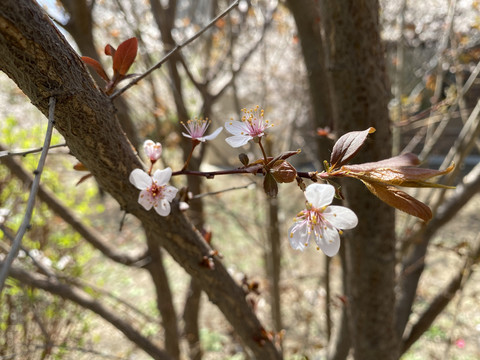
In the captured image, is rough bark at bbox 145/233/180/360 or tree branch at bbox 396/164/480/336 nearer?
tree branch at bbox 396/164/480/336

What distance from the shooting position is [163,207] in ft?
1.71

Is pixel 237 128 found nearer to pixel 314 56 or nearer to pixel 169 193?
pixel 169 193

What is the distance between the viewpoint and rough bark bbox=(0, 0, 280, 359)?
1.26ft

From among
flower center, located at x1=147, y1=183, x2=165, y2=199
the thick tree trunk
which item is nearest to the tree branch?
the thick tree trunk

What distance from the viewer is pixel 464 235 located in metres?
3.83

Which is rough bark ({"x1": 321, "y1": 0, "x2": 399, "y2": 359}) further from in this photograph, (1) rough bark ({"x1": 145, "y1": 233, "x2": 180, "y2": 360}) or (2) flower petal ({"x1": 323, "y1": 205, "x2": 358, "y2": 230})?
(1) rough bark ({"x1": 145, "y1": 233, "x2": 180, "y2": 360})

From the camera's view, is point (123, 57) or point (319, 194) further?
point (123, 57)

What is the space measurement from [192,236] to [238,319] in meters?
0.24

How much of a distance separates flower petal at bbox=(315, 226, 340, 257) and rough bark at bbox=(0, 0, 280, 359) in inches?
10.4

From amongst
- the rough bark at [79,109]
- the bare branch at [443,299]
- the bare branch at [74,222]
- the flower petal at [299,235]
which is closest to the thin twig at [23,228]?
the rough bark at [79,109]

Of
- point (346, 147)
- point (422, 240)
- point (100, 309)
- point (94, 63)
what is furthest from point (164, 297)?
point (346, 147)

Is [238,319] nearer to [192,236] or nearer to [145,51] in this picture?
[192,236]

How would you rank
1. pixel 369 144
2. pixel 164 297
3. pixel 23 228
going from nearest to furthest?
pixel 23 228 < pixel 369 144 < pixel 164 297

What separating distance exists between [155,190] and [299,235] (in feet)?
0.71
